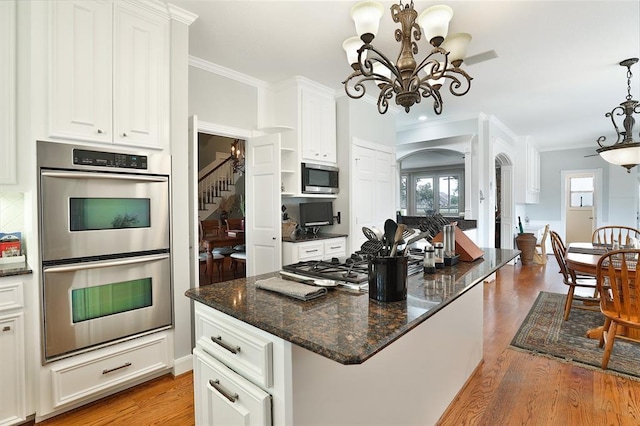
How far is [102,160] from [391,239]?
74.1 inches

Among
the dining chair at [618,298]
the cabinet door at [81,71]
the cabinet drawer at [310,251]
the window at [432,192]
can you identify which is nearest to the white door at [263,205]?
the cabinet drawer at [310,251]

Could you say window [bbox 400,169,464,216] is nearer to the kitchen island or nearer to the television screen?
Result: the television screen

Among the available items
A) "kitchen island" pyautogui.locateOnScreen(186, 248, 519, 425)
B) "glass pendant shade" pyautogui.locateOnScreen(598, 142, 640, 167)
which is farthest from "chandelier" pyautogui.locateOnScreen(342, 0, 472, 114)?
"glass pendant shade" pyautogui.locateOnScreen(598, 142, 640, 167)

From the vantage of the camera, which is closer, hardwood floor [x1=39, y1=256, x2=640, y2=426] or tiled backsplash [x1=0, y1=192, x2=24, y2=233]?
hardwood floor [x1=39, y1=256, x2=640, y2=426]

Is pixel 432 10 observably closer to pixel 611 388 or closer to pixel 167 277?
pixel 167 277

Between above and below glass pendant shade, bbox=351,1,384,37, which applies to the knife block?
below

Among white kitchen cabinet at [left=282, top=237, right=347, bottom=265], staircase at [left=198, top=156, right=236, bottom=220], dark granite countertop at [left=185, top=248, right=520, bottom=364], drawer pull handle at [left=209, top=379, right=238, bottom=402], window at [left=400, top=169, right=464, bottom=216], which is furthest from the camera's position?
window at [left=400, top=169, right=464, bottom=216]

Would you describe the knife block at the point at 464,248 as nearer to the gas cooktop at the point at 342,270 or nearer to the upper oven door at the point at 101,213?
the gas cooktop at the point at 342,270

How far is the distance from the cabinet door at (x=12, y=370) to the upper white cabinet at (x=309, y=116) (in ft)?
9.02

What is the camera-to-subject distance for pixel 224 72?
345 centimetres

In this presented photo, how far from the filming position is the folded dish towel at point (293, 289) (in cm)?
131

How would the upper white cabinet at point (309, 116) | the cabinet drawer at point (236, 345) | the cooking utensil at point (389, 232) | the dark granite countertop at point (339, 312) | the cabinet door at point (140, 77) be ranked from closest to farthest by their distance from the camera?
the dark granite countertop at point (339, 312)
the cabinet drawer at point (236, 345)
the cooking utensil at point (389, 232)
the cabinet door at point (140, 77)
the upper white cabinet at point (309, 116)

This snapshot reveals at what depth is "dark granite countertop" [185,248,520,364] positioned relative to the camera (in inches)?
36.0

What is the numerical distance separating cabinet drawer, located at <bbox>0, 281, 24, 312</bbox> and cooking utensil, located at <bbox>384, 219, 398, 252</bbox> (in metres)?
2.04
